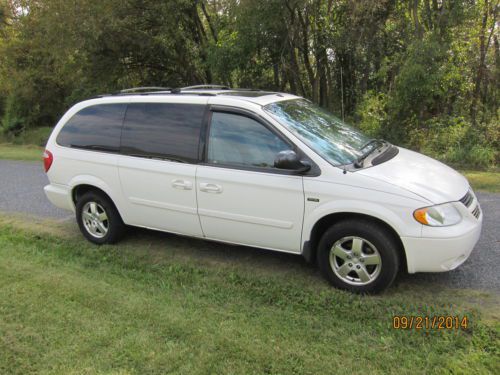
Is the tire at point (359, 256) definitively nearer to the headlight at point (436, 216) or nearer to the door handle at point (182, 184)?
the headlight at point (436, 216)

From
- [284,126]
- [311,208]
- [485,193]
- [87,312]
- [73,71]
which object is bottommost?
[485,193]

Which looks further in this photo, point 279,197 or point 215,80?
point 215,80

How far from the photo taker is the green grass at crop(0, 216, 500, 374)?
10.2 feet

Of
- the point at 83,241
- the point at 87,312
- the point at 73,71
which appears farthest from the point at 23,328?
the point at 73,71

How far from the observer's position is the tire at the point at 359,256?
3.84 m

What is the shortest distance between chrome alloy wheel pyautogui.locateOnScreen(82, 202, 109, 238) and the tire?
9.08 ft

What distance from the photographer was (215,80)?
15438mm

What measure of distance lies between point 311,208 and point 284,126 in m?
0.84

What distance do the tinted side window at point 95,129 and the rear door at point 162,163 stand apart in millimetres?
147

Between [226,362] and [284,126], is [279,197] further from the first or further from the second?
[226,362]

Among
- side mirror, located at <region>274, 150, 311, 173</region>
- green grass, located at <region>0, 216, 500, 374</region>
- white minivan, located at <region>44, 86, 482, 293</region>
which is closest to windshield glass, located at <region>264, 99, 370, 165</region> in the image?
white minivan, located at <region>44, 86, 482, 293</region>

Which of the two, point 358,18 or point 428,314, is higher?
point 358,18

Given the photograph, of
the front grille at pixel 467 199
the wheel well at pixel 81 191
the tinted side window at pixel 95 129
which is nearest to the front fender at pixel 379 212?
the front grille at pixel 467 199

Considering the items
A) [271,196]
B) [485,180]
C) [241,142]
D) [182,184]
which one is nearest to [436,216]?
[271,196]
